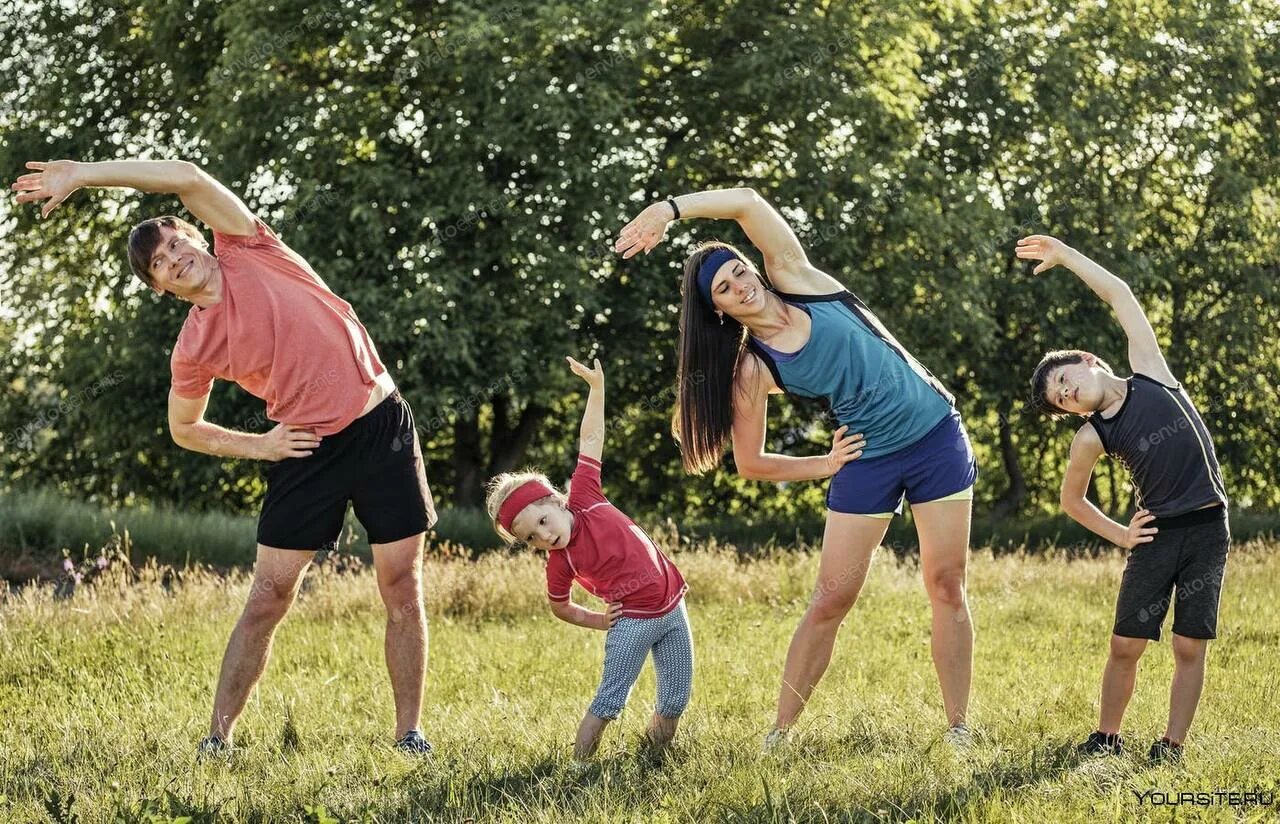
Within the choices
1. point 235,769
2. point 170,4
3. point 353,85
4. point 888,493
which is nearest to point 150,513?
point 353,85

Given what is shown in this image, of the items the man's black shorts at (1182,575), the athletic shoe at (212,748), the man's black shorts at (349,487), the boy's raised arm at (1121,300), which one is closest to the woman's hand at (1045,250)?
the boy's raised arm at (1121,300)

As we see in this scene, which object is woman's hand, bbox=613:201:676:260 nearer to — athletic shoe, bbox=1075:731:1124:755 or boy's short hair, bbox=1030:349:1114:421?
boy's short hair, bbox=1030:349:1114:421

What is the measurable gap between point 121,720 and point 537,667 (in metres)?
2.11

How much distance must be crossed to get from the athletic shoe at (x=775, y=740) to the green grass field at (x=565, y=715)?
0.16 feet

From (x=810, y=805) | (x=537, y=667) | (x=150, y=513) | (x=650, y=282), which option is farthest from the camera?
(x=650, y=282)

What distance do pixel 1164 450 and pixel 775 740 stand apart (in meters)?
1.69

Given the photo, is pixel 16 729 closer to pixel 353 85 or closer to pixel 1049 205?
pixel 353 85

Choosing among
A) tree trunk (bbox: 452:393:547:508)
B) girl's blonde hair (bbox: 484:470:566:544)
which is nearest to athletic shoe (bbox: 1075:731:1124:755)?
girl's blonde hair (bbox: 484:470:566:544)

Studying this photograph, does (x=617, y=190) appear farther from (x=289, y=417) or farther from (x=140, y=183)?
(x=140, y=183)

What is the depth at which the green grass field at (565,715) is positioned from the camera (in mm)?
3818

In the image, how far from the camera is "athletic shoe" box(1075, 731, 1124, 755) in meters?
4.52

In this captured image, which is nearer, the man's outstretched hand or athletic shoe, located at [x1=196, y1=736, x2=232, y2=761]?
the man's outstretched hand

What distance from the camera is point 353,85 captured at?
15656 millimetres

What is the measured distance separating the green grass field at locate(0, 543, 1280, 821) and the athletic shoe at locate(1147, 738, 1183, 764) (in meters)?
0.08
